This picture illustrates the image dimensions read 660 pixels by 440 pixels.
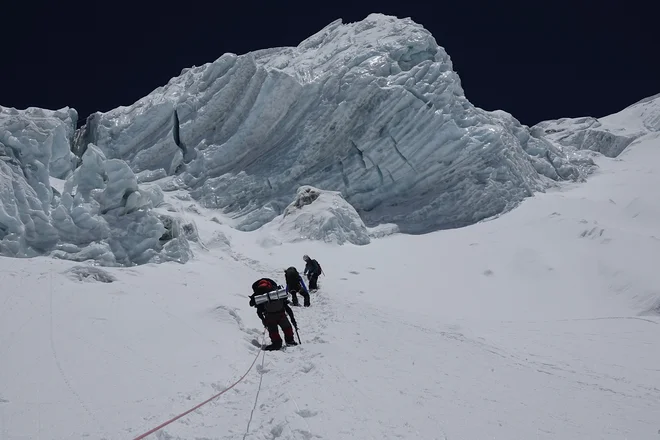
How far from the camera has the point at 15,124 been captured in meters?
13.4

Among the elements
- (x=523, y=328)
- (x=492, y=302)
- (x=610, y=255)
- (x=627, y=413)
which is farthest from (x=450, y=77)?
(x=627, y=413)

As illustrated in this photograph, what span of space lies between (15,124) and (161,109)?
18995mm

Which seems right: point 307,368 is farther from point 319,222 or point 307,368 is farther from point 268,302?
point 319,222

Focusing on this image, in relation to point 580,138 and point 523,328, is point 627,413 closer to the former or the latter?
point 523,328

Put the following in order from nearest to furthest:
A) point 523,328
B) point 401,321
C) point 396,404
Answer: point 396,404, point 401,321, point 523,328

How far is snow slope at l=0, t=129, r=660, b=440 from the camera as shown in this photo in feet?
15.6

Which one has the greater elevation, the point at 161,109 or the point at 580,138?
the point at 161,109

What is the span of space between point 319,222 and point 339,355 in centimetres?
1526

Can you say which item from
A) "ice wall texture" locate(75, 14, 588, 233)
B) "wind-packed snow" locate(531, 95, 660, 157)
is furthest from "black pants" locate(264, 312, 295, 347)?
"wind-packed snow" locate(531, 95, 660, 157)

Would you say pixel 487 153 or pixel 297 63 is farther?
pixel 297 63

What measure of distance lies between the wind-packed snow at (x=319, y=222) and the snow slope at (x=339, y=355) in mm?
4667

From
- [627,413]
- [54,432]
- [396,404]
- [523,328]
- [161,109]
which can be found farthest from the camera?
[161,109]

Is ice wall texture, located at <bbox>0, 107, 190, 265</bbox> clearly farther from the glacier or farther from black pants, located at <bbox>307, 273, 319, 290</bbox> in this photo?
the glacier

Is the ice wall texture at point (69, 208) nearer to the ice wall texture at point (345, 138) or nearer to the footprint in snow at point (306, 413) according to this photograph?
the footprint in snow at point (306, 413)
